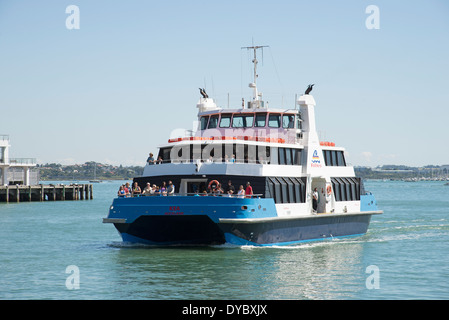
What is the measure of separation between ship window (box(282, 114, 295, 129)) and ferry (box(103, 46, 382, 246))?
1.8 inches

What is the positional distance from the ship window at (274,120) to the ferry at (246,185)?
44 millimetres

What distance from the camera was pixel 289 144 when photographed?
29.4 meters

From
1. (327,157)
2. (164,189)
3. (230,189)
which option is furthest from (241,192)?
(327,157)

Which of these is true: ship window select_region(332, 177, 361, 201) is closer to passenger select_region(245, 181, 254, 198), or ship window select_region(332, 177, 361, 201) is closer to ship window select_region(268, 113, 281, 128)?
ship window select_region(268, 113, 281, 128)

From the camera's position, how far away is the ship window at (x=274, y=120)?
101 ft

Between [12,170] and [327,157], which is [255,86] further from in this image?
[12,170]

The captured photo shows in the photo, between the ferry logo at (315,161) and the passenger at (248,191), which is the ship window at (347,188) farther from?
the passenger at (248,191)

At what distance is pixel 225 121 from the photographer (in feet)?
102

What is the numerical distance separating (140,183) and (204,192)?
143 inches

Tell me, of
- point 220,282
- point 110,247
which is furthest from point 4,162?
point 220,282

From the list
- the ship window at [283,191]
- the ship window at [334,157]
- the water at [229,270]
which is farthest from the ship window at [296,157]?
the water at [229,270]

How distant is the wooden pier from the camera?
7888cm

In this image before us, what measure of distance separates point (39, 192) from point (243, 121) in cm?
5758
